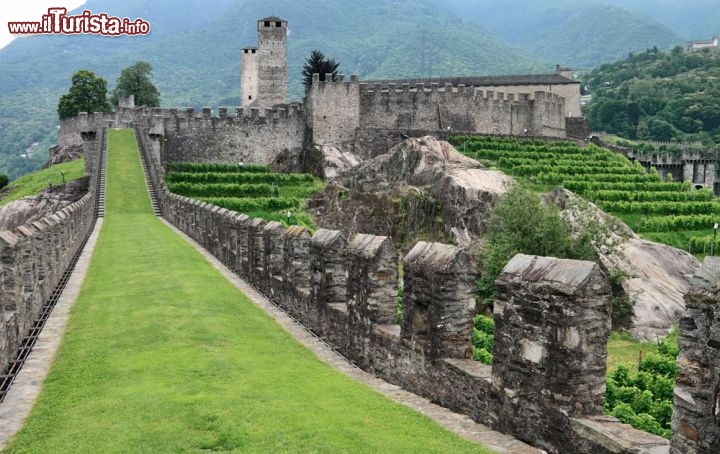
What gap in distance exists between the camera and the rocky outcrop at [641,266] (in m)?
38.4

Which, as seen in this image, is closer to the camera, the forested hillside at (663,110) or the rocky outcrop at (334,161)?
the rocky outcrop at (334,161)

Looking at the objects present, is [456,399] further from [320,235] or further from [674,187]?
[674,187]

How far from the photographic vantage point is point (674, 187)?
69.3m

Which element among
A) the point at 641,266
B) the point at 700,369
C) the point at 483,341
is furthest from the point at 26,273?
the point at 641,266

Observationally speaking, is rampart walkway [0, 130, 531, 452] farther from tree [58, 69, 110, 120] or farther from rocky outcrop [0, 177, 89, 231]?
tree [58, 69, 110, 120]

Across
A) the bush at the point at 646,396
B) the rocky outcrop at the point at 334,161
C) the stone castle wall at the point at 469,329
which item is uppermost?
the rocky outcrop at the point at 334,161

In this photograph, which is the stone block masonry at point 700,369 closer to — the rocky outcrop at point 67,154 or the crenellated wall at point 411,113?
the crenellated wall at point 411,113

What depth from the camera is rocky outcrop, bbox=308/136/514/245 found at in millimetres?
54344

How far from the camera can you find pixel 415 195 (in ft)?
187

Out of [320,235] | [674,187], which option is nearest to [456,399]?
[320,235]

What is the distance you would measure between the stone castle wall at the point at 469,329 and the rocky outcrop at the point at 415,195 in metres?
36.9

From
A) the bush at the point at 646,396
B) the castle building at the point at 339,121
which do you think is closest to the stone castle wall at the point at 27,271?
the bush at the point at 646,396

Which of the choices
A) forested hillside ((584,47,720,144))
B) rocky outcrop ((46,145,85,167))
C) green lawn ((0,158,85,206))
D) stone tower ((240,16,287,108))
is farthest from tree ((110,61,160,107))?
forested hillside ((584,47,720,144))

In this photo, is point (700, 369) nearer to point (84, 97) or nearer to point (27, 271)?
point (27, 271)
